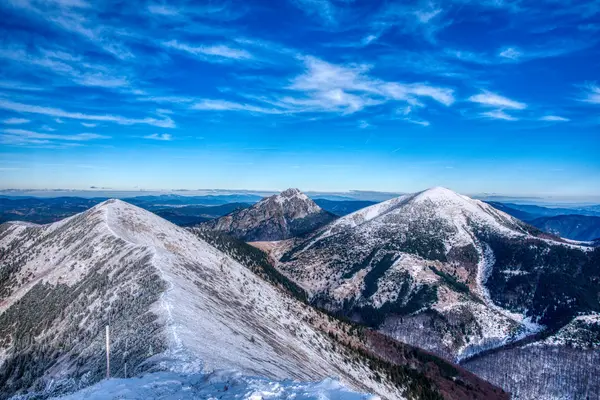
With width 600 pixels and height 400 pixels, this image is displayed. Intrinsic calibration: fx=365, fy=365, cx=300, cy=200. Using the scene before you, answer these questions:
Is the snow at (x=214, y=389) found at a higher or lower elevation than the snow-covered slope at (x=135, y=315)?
higher

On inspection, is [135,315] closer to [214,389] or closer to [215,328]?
[215,328]

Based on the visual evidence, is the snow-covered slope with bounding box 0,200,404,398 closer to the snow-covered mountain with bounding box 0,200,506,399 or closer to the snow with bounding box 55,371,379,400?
the snow-covered mountain with bounding box 0,200,506,399

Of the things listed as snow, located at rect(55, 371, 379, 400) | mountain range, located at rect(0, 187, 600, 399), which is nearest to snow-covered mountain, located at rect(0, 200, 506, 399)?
mountain range, located at rect(0, 187, 600, 399)

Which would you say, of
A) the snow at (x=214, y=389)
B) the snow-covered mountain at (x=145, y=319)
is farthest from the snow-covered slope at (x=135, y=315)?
the snow at (x=214, y=389)

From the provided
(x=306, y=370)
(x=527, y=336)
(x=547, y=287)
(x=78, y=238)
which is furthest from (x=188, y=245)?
(x=547, y=287)

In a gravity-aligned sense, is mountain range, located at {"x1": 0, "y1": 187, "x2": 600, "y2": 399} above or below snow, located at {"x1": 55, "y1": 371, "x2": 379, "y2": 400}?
below

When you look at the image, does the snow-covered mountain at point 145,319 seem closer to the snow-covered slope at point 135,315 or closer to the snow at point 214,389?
the snow-covered slope at point 135,315

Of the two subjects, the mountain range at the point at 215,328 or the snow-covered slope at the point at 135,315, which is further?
the mountain range at the point at 215,328
